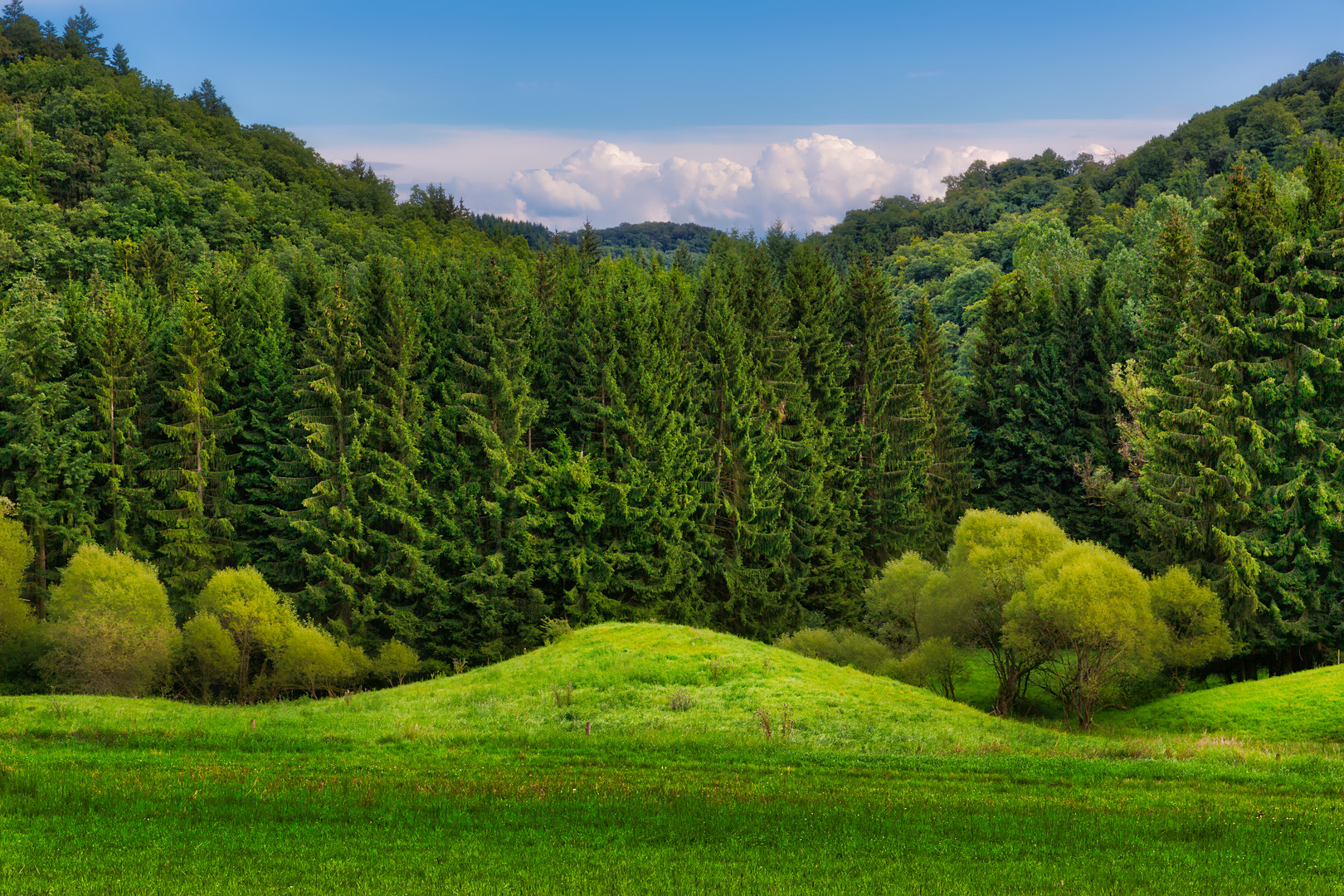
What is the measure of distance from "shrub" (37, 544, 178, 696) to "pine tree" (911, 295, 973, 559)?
5079cm

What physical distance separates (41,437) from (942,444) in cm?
5944

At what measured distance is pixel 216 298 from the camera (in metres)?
56.3

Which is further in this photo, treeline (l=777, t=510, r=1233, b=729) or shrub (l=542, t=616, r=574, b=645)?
shrub (l=542, t=616, r=574, b=645)

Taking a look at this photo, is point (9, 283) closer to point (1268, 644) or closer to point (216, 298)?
point (216, 298)

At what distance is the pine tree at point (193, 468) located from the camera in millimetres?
51062

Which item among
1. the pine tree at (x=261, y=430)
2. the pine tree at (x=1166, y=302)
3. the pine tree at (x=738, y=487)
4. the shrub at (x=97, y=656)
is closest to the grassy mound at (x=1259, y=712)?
the pine tree at (x=1166, y=302)

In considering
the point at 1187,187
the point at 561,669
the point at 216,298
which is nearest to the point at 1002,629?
the point at 561,669

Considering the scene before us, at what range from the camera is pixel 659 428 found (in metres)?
57.8

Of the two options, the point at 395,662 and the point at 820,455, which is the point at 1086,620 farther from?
the point at 395,662

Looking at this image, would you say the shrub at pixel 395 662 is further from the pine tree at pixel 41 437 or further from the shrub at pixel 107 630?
the pine tree at pixel 41 437

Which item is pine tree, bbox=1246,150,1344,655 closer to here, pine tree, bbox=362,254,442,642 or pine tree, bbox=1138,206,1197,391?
pine tree, bbox=1138,206,1197,391

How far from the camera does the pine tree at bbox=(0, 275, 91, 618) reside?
48250 mm

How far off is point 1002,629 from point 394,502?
112 feet

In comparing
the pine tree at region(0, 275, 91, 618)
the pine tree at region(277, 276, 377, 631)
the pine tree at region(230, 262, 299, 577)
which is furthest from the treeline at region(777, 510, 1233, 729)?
the pine tree at region(0, 275, 91, 618)
